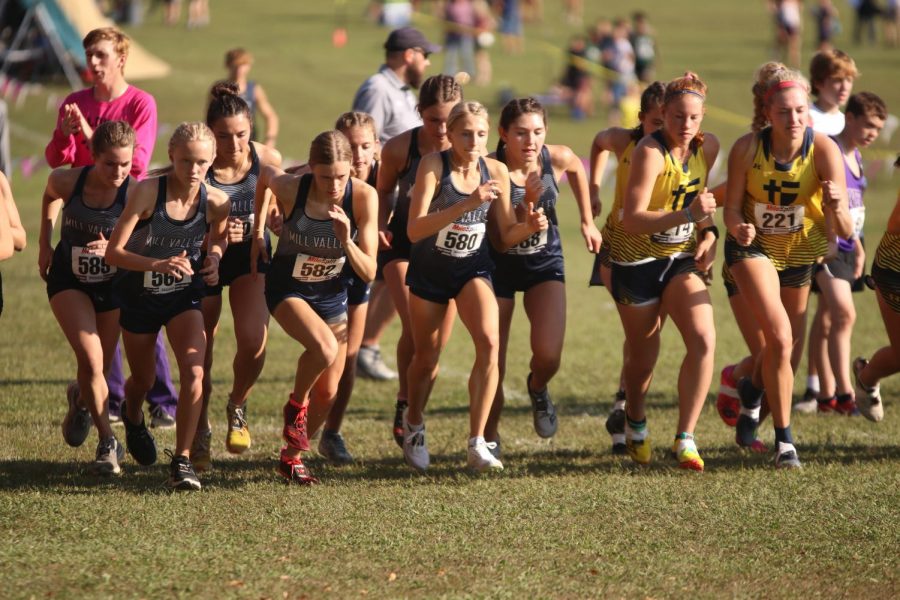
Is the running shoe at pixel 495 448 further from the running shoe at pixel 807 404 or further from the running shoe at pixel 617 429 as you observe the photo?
the running shoe at pixel 807 404

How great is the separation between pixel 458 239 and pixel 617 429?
5.52 ft

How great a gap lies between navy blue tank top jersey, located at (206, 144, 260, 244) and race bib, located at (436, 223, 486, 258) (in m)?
1.06

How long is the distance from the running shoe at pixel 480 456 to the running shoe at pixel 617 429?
3.17ft

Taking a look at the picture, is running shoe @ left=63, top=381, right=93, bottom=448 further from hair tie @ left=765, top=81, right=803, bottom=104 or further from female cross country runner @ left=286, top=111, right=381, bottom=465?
hair tie @ left=765, top=81, right=803, bottom=104

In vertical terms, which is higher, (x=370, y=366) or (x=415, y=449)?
(x=415, y=449)

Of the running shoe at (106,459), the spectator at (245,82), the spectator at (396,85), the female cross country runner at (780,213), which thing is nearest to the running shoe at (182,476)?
the running shoe at (106,459)

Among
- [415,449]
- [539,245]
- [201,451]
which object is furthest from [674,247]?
[201,451]

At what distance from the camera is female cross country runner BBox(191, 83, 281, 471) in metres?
6.57

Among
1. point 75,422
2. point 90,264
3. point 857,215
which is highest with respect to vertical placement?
point 857,215

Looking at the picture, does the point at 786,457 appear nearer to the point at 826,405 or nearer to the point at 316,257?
the point at 826,405

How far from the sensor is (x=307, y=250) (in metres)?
6.18

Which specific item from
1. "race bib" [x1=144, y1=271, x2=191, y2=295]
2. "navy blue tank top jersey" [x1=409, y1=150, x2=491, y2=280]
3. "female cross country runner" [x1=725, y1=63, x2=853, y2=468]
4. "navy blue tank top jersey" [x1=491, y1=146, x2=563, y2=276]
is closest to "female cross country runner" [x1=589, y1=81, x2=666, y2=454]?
"navy blue tank top jersey" [x1=491, y1=146, x2=563, y2=276]

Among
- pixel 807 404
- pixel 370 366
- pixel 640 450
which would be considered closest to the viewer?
pixel 640 450

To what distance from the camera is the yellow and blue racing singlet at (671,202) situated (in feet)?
21.4
